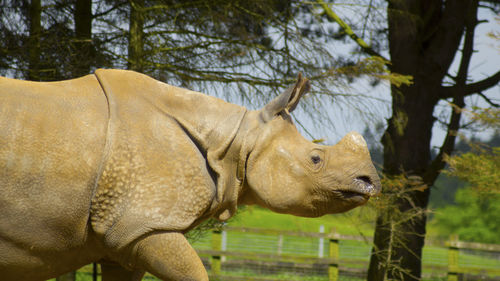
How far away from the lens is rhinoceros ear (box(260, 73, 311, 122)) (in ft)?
8.59

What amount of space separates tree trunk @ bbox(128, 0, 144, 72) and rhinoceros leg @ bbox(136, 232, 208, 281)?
2845 millimetres

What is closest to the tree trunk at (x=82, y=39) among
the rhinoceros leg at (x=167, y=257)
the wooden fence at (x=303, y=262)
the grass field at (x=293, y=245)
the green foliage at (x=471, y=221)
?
the rhinoceros leg at (x=167, y=257)

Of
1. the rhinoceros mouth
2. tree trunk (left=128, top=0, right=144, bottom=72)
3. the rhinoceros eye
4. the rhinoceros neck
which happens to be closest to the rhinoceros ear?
the rhinoceros neck

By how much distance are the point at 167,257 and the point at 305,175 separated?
2.23 ft

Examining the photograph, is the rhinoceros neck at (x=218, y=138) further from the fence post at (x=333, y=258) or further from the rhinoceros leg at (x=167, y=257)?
the fence post at (x=333, y=258)

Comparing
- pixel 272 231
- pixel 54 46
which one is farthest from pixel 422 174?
pixel 54 46

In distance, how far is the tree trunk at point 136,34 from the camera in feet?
16.3

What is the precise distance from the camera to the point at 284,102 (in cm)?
261

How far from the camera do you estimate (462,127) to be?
24.6 ft

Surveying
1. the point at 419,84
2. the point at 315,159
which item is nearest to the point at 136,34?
the point at 315,159

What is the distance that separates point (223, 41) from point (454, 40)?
440 centimetres

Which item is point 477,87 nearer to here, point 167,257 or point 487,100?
point 487,100

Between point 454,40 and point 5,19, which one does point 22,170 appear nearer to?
point 5,19

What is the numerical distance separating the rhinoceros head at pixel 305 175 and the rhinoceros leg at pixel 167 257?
16.1 inches
